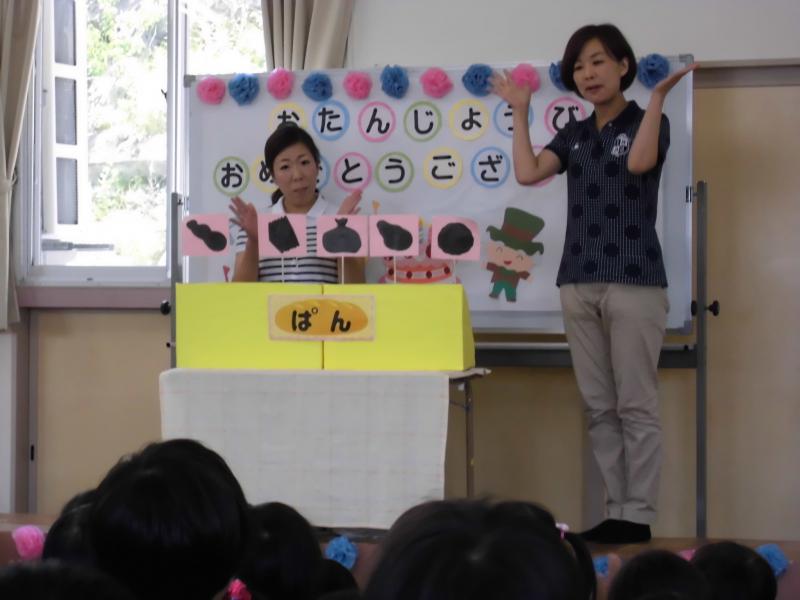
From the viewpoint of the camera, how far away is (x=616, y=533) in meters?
2.86

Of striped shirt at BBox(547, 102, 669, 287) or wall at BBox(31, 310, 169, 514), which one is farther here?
wall at BBox(31, 310, 169, 514)

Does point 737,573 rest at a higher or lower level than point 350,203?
lower

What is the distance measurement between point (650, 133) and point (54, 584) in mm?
2420

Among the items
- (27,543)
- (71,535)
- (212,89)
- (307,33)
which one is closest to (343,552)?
(27,543)

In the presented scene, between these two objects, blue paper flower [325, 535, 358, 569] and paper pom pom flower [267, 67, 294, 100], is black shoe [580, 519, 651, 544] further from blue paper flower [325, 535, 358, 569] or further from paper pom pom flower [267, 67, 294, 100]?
paper pom pom flower [267, 67, 294, 100]

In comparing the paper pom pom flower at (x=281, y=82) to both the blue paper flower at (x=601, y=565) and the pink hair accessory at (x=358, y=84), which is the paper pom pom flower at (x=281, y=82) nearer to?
the pink hair accessory at (x=358, y=84)

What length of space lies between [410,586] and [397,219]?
2258mm

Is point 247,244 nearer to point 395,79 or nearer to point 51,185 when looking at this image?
point 395,79

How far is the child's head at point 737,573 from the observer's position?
126 centimetres

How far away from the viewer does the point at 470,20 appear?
363 centimetres

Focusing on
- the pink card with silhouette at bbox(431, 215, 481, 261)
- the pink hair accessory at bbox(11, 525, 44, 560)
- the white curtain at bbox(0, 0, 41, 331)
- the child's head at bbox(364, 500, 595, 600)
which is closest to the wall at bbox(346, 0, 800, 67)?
the pink card with silhouette at bbox(431, 215, 481, 261)

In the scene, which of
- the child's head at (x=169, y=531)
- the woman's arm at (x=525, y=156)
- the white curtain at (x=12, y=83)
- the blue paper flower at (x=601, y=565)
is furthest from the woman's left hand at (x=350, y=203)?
the child's head at (x=169, y=531)

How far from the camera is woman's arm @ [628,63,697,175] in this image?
2746 mm

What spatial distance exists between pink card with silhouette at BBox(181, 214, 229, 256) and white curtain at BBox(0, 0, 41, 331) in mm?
1239
